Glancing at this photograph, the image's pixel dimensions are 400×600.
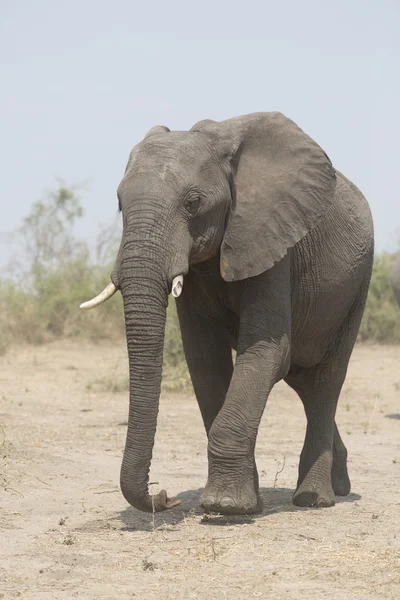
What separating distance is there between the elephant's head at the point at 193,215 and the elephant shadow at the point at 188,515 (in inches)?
7.5

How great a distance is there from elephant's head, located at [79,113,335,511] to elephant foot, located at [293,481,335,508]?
116cm

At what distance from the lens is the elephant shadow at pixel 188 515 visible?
6562mm

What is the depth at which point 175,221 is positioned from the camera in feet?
19.8

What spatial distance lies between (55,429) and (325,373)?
3901 mm

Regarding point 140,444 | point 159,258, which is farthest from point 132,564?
point 159,258

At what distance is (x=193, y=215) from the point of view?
6184 millimetres

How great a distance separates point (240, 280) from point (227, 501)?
1252 millimetres

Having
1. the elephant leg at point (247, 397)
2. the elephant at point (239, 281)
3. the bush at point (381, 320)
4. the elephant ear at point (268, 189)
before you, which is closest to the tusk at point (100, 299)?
the elephant at point (239, 281)

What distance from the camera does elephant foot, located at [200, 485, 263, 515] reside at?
6.46 meters

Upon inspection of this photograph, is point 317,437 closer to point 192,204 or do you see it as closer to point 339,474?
point 339,474

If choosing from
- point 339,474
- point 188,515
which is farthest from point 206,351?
point 339,474

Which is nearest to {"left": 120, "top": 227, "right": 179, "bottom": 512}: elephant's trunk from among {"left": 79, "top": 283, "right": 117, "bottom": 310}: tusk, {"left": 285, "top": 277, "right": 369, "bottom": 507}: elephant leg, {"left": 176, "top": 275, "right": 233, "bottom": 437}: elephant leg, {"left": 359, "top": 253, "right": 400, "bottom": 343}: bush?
{"left": 79, "top": 283, "right": 117, "bottom": 310}: tusk

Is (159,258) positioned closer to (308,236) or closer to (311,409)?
(308,236)

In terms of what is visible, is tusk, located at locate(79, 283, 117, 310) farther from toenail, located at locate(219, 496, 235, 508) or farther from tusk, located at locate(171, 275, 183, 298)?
toenail, located at locate(219, 496, 235, 508)
